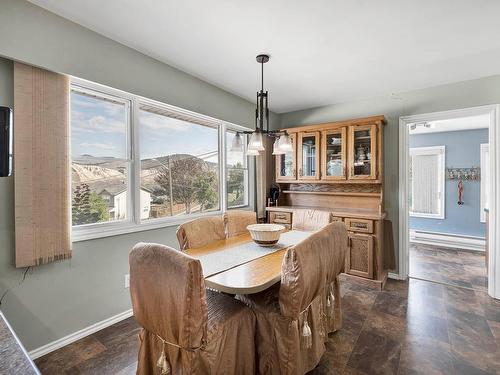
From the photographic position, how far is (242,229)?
2752mm

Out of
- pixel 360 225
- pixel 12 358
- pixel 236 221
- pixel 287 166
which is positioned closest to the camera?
pixel 12 358

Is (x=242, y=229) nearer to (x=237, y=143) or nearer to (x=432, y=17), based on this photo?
(x=237, y=143)

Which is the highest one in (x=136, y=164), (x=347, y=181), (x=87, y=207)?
(x=136, y=164)

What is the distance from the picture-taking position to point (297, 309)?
4.75 feet

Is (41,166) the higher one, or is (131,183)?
(41,166)

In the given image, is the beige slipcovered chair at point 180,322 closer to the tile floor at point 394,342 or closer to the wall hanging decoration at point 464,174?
the tile floor at point 394,342

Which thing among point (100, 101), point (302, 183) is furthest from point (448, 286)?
point (100, 101)

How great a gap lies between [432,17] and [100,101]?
107 inches

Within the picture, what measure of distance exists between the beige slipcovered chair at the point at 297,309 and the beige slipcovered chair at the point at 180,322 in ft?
0.38

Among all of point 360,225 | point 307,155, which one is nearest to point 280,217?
point 307,155

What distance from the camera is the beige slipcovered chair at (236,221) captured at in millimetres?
2611

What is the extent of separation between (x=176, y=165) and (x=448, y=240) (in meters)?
5.41

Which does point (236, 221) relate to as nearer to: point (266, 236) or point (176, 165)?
point (266, 236)

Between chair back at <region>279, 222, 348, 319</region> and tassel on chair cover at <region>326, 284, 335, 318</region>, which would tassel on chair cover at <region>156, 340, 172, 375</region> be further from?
tassel on chair cover at <region>326, 284, 335, 318</region>
